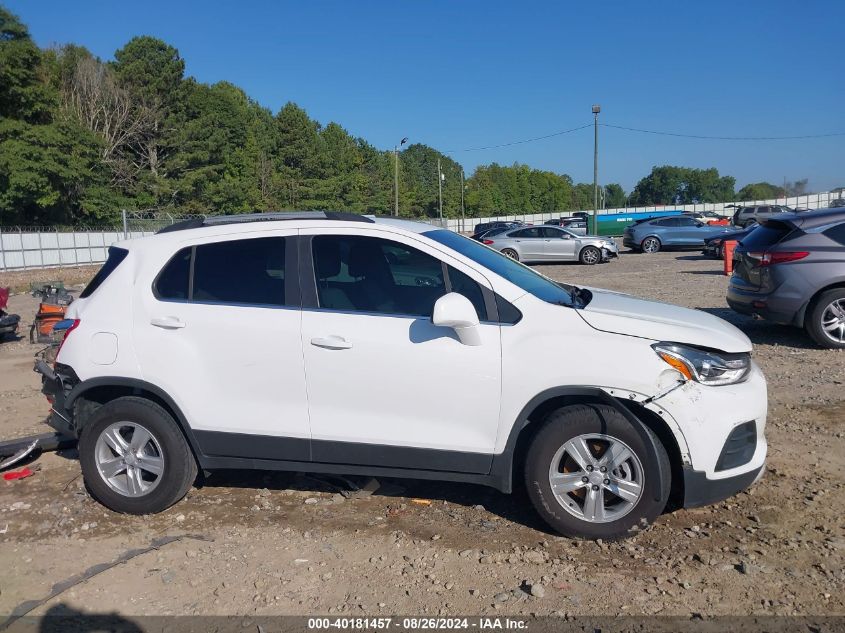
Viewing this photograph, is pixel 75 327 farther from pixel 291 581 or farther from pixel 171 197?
pixel 171 197

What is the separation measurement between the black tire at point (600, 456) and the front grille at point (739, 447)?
12.2 inches

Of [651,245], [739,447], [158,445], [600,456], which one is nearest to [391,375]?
[600,456]

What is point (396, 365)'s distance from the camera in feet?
13.1

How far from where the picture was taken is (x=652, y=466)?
3.74 m

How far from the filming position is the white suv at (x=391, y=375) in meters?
3.80

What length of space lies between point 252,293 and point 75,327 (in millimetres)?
1241

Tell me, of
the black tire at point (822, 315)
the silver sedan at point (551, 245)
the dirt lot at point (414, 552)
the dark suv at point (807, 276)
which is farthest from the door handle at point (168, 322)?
the silver sedan at point (551, 245)

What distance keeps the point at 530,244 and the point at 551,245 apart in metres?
0.81

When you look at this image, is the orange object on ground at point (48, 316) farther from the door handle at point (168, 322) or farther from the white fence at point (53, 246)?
the white fence at point (53, 246)

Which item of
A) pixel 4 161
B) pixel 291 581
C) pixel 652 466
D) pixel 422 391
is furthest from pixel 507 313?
pixel 4 161

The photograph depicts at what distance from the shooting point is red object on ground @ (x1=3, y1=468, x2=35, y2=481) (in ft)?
17.1

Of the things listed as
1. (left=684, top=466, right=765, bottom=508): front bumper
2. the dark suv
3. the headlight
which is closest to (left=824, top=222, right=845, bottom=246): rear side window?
the dark suv

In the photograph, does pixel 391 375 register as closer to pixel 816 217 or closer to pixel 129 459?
pixel 129 459

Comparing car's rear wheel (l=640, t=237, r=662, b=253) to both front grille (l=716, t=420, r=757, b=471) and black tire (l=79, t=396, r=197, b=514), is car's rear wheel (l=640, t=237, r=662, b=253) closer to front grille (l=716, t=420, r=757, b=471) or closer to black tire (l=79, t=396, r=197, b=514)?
front grille (l=716, t=420, r=757, b=471)
